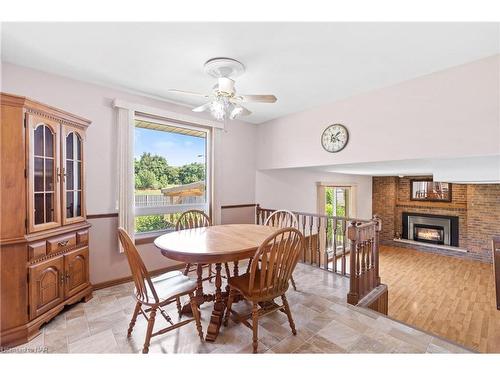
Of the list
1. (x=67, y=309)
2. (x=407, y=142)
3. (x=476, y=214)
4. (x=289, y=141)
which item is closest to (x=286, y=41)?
(x=407, y=142)

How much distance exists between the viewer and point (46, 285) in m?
1.90

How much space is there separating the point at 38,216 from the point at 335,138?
3352 mm

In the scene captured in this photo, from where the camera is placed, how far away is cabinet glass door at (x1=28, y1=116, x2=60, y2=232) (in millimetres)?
1791

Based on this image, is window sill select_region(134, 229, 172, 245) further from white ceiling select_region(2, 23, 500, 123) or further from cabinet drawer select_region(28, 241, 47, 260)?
white ceiling select_region(2, 23, 500, 123)

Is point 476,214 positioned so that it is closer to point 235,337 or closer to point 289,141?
point 289,141

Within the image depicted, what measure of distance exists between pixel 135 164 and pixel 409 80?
3400mm

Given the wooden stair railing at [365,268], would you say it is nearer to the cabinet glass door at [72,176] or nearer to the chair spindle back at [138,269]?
the chair spindle back at [138,269]

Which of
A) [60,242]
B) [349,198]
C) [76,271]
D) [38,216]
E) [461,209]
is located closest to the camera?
[38,216]

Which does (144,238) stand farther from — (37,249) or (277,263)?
(277,263)

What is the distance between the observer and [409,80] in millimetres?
2379

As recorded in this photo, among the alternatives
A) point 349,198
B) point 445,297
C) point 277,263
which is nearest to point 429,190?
point 349,198

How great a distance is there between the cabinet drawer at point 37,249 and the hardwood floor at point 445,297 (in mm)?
4561

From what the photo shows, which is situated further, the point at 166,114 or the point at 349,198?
the point at 349,198

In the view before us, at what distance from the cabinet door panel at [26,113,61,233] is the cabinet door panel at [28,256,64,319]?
1.07ft
